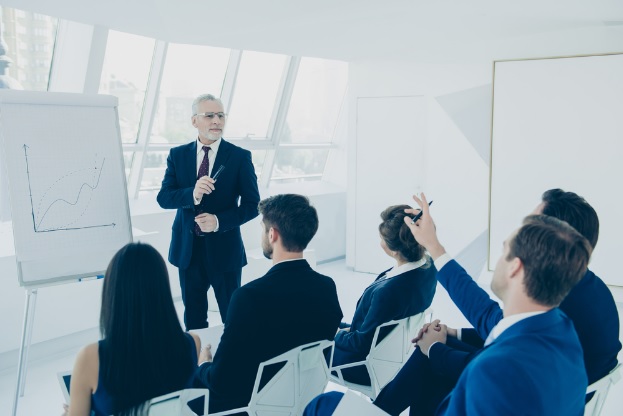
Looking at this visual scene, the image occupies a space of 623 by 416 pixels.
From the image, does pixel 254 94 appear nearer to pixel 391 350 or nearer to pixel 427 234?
pixel 391 350

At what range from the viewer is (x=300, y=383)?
198 cm

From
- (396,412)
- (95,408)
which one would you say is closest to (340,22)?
(396,412)

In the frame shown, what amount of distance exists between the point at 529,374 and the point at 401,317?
3.96ft

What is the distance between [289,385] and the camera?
1.96m

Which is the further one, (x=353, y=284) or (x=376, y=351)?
(x=353, y=284)

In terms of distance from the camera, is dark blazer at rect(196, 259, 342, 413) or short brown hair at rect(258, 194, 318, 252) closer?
dark blazer at rect(196, 259, 342, 413)

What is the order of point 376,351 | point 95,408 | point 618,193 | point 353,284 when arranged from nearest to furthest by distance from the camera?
1. point 95,408
2. point 376,351
3. point 618,193
4. point 353,284

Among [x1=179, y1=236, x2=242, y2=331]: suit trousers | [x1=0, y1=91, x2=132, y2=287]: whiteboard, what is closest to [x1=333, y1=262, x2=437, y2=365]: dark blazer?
[x1=179, y1=236, x2=242, y2=331]: suit trousers

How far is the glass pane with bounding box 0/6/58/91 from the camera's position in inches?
156

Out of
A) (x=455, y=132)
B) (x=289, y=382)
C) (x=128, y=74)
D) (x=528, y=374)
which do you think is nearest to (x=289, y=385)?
(x=289, y=382)

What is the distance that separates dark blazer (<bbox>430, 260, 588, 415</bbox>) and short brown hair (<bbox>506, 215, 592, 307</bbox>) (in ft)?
0.19

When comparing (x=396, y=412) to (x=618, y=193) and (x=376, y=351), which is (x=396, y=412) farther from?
(x=618, y=193)

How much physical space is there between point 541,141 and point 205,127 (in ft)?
11.5

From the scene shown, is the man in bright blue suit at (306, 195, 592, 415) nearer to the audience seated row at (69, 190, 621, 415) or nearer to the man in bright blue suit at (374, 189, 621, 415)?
the audience seated row at (69, 190, 621, 415)
